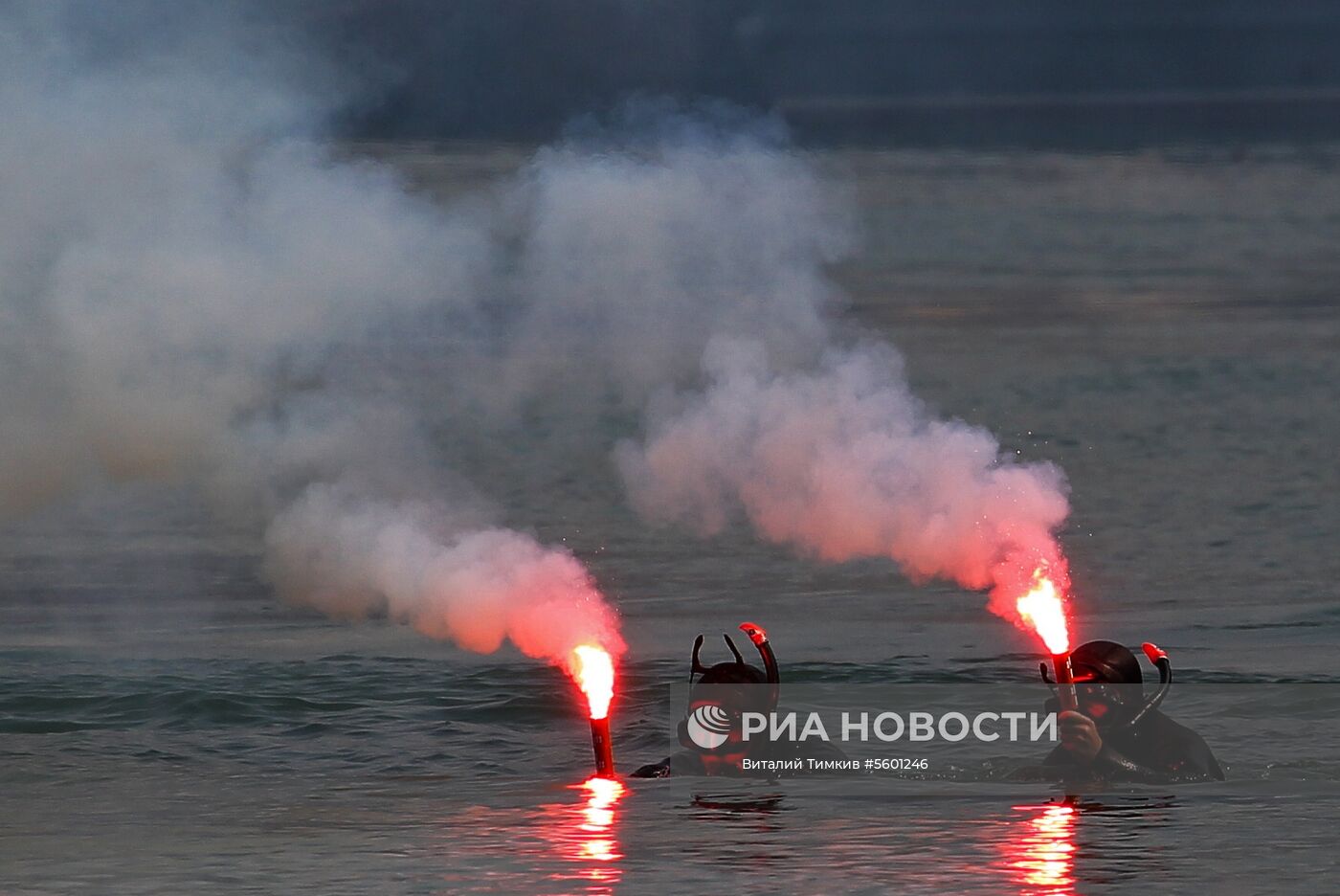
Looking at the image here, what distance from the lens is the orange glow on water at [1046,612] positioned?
22.2 m

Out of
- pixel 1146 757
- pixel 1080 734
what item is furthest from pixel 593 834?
pixel 1146 757

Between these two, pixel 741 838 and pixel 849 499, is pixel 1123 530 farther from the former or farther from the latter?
pixel 741 838

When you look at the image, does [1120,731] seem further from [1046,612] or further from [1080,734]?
[1046,612]

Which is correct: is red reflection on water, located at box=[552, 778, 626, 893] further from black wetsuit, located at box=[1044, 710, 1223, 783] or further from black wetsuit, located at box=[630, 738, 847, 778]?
black wetsuit, located at box=[1044, 710, 1223, 783]

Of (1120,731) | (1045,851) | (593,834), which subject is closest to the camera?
(1045,851)

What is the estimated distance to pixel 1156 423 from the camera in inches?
2179

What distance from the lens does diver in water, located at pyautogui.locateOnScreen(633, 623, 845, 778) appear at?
2134 cm

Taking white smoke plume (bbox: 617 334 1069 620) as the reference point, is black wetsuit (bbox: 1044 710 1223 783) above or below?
below

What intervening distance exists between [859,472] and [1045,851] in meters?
Answer: 9.02

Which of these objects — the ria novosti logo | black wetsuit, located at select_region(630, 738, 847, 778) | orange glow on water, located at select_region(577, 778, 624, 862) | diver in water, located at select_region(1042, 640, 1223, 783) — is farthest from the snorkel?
orange glow on water, located at select_region(577, 778, 624, 862)

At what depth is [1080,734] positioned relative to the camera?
21.2 m

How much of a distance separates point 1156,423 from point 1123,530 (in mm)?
13134

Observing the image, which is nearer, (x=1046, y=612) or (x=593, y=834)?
(x=593, y=834)

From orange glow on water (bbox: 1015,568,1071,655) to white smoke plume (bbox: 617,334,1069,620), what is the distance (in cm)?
77
